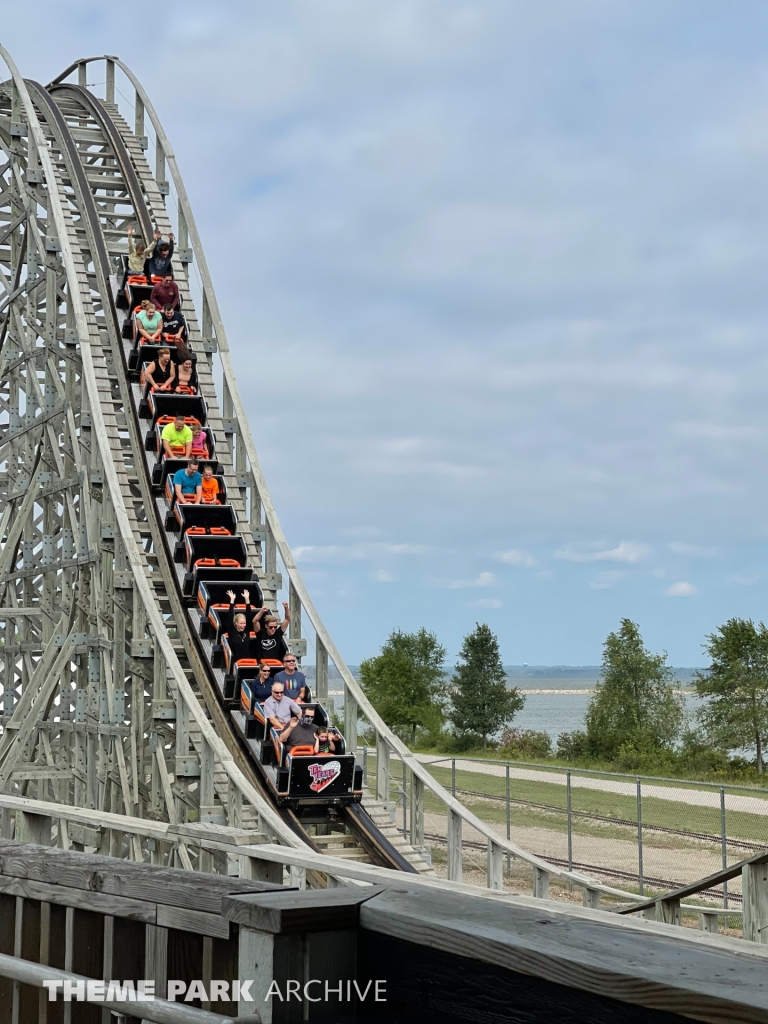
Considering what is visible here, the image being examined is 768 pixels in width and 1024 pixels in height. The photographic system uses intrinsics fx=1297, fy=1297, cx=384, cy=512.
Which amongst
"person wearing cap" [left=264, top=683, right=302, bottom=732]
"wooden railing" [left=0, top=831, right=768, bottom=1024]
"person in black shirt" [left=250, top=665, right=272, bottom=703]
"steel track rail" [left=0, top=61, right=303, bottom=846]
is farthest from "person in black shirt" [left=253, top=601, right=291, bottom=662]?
"wooden railing" [left=0, top=831, right=768, bottom=1024]

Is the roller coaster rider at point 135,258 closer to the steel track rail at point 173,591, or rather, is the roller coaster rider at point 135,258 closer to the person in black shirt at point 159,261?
the person in black shirt at point 159,261

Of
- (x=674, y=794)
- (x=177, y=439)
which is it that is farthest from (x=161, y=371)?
(x=674, y=794)

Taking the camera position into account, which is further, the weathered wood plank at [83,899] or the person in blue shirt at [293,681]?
the person in blue shirt at [293,681]

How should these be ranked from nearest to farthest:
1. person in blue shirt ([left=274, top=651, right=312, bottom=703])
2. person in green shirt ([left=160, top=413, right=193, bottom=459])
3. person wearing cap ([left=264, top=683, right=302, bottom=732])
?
person wearing cap ([left=264, top=683, right=302, bottom=732])
person in blue shirt ([left=274, top=651, right=312, bottom=703])
person in green shirt ([left=160, top=413, right=193, bottom=459])

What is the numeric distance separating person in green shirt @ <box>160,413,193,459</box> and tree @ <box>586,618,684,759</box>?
33068 mm

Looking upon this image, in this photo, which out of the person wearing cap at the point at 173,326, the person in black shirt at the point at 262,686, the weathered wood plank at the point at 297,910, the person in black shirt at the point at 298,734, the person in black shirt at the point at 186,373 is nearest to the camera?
the weathered wood plank at the point at 297,910

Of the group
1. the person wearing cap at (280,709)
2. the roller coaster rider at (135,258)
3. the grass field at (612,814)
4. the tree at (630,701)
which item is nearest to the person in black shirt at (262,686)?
the person wearing cap at (280,709)

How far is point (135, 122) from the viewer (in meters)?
21.9

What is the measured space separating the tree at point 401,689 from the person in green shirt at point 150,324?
3850 centimetres

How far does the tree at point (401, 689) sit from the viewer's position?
2203 inches

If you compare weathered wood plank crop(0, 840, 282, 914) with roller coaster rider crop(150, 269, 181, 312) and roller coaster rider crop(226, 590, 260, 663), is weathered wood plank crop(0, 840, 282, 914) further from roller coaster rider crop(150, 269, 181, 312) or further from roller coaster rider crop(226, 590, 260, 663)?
roller coaster rider crop(150, 269, 181, 312)

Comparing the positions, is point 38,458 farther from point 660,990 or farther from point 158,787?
point 660,990

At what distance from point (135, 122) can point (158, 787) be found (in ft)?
40.7

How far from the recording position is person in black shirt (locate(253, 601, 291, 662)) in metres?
13.9
